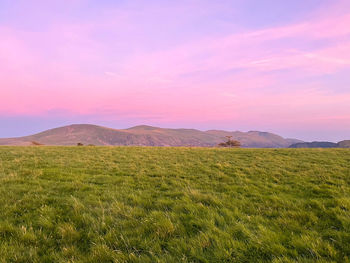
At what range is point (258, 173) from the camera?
38.6 ft

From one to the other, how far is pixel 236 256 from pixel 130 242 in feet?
7.94

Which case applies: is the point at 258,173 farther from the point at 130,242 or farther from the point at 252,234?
the point at 130,242

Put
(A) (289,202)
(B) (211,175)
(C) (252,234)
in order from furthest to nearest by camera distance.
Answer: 1. (B) (211,175)
2. (A) (289,202)
3. (C) (252,234)

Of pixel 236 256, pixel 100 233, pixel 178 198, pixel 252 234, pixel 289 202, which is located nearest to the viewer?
pixel 236 256

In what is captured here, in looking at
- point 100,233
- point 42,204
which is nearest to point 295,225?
point 100,233

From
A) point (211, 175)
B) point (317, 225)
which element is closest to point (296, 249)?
point (317, 225)

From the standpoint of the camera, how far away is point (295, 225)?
16.1 feet

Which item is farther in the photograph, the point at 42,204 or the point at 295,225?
the point at 42,204

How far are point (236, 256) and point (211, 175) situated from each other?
766cm

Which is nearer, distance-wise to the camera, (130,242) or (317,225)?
(130,242)

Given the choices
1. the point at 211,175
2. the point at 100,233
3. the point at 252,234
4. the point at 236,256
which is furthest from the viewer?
the point at 211,175

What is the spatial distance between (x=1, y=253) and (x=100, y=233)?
2.01 metres

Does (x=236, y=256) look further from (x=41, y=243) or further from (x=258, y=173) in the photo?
(x=258, y=173)

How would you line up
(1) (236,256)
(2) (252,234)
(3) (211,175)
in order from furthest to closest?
(3) (211,175), (2) (252,234), (1) (236,256)
